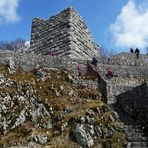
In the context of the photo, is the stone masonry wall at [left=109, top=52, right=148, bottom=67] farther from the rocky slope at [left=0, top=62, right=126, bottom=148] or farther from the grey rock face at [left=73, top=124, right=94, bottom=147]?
the grey rock face at [left=73, top=124, right=94, bottom=147]

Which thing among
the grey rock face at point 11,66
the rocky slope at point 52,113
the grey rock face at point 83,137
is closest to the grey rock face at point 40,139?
the rocky slope at point 52,113

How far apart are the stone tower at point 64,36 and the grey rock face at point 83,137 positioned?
56.0 ft

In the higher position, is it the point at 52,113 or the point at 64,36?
Answer: the point at 64,36

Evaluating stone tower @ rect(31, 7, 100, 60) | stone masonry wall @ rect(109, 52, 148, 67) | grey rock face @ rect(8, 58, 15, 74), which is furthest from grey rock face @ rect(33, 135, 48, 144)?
stone masonry wall @ rect(109, 52, 148, 67)

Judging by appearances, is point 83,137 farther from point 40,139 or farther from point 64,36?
point 64,36

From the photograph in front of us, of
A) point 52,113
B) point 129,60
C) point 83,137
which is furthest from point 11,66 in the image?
point 129,60

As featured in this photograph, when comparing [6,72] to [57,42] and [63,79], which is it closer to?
[63,79]

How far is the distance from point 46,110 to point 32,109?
3.98 feet

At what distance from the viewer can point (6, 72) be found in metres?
40.5

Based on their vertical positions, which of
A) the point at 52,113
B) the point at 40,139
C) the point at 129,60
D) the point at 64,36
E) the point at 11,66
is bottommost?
the point at 40,139

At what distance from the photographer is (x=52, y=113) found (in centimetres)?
3581

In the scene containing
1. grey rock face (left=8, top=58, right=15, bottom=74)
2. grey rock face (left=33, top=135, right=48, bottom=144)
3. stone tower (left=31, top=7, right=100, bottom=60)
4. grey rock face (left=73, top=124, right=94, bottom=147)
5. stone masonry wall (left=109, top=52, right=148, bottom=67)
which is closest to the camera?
grey rock face (left=33, top=135, right=48, bottom=144)

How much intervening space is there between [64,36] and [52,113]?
18.0 m

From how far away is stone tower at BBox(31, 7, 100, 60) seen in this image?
50.8 metres
